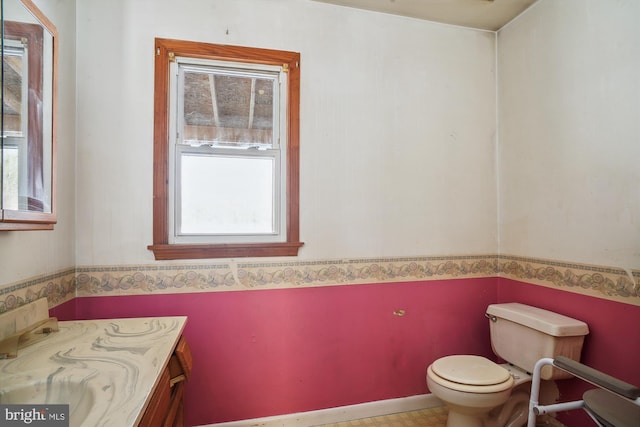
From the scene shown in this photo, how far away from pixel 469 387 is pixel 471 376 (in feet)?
0.23

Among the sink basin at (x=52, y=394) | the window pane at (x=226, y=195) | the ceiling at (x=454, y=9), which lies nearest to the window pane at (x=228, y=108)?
the window pane at (x=226, y=195)

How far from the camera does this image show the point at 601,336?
154 cm

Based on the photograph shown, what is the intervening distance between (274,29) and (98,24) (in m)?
0.92

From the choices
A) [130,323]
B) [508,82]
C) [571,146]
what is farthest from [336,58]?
[130,323]

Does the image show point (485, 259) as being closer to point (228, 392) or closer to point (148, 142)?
point (228, 392)

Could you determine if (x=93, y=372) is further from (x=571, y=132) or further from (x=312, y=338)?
(x=571, y=132)

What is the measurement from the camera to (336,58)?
1.90 metres

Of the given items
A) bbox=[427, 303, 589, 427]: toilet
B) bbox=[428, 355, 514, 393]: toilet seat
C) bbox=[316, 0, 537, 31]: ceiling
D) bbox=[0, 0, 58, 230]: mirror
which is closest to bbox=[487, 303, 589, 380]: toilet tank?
bbox=[427, 303, 589, 427]: toilet

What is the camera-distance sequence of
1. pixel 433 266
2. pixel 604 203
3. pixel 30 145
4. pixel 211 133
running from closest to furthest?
pixel 30 145 < pixel 604 203 < pixel 211 133 < pixel 433 266

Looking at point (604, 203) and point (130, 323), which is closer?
point (130, 323)

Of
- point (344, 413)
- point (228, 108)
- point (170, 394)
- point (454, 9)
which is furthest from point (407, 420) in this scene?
point (454, 9)

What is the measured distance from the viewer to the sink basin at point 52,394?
30.5 inches

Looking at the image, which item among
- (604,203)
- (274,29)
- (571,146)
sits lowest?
(604,203)

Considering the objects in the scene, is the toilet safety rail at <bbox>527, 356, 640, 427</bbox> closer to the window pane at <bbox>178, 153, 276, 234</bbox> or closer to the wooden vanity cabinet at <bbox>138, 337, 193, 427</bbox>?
the wooden vanity cabinet at <bbox>138, 337, 193, 427</bbox>
